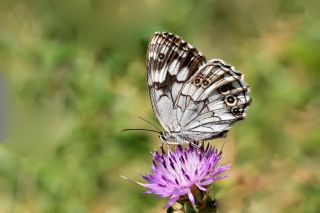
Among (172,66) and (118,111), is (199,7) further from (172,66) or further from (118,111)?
(172,66)

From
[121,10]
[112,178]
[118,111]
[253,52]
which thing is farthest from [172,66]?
[253,52]

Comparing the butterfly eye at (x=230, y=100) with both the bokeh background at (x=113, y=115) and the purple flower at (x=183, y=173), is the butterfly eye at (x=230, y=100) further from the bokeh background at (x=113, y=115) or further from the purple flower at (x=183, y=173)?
the bokeh background at (x=113, y=115)

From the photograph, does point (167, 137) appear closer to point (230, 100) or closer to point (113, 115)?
point (230, 100)

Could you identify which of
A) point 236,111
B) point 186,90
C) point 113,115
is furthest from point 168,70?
point 113,115

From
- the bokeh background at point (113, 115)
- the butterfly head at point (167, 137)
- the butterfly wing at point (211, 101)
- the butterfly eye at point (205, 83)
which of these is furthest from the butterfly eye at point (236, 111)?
the bokeh background at point (113, 115)

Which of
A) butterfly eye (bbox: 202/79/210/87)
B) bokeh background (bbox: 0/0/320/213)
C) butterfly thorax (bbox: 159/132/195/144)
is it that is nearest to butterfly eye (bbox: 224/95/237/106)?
butterfly eye (bbox: 202/79/210/87)

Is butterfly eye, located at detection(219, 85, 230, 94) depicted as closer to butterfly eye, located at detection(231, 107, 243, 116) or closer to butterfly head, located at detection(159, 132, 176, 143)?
butterfly eye, located at detection(231, 107, 243, 116)
